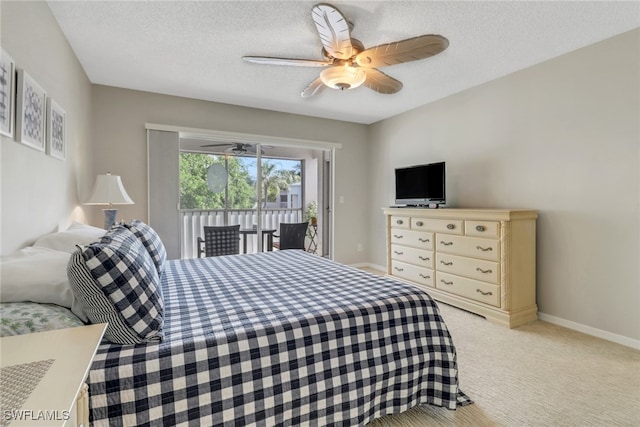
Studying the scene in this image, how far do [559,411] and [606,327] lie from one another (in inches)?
55.7

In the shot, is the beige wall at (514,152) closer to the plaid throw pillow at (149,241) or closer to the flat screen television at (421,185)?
the flat screen television at (421,185)

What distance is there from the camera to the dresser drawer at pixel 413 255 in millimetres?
3576

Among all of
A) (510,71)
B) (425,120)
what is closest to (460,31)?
(510,71)

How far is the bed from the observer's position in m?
1.07

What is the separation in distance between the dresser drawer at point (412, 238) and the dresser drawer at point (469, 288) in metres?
0.36

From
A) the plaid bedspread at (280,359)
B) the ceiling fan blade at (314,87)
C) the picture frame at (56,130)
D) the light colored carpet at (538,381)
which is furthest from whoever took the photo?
the ceiling fan blade at (314,87)

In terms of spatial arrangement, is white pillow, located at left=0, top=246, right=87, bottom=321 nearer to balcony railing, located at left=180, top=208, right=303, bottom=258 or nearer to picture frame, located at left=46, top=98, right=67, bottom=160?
picture frame, located at left=46, top=98, right=67, bottom=160

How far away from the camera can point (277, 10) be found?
6.93 feet

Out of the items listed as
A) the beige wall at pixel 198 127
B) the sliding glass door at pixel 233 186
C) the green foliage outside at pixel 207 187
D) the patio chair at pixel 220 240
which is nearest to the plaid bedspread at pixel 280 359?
the patio chair at pixel 220 240

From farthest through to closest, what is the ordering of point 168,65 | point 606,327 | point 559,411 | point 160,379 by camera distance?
point 168,65
point 606,327
point 559,411
point 160,379

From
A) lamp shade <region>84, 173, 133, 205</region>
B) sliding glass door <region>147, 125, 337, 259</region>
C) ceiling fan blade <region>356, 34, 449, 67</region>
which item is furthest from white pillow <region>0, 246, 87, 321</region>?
sliding glass door <region>147, 125, 337, 259</region>

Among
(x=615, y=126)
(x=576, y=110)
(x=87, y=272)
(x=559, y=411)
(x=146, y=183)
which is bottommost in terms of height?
(x=559, y=411)

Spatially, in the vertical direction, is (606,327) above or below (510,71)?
below

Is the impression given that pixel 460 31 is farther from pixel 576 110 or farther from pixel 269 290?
pixel 269 290
